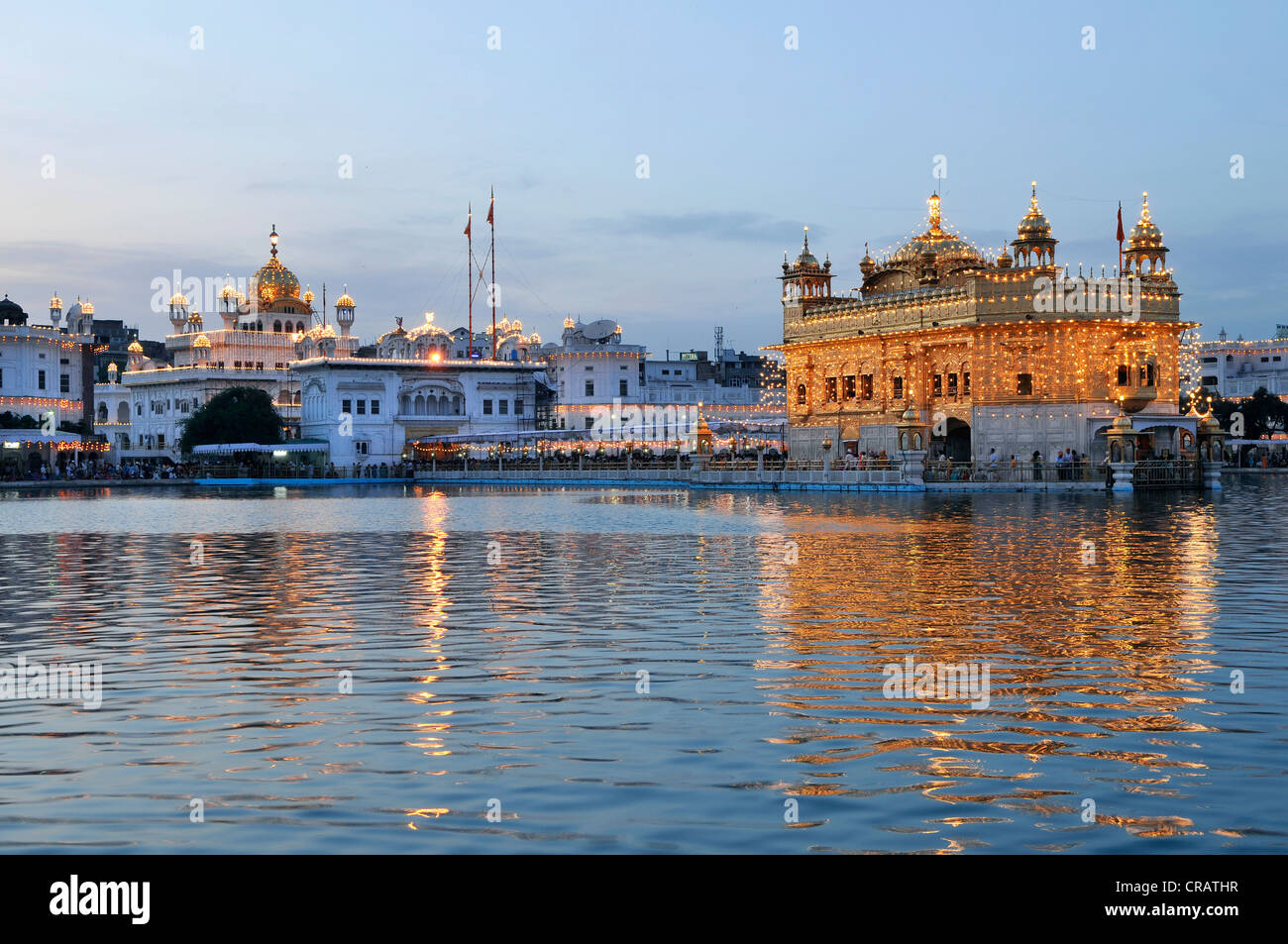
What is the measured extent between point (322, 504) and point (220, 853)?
44.4 metres

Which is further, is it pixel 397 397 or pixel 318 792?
pixel 397 397

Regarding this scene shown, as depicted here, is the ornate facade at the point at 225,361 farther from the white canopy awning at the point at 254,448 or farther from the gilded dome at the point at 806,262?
the gilded dome at the point at 806,262


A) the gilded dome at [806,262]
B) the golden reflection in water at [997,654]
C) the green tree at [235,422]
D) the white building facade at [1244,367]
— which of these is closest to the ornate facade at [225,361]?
the green tree at [235,422]

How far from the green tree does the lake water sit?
71.1 m

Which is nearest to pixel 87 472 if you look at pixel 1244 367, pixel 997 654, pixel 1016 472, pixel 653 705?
pixel 1016 472

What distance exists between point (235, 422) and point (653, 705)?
8623 cm

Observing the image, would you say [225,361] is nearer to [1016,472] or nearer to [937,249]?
[937,249]

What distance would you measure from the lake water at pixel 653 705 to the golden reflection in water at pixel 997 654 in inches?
1.8

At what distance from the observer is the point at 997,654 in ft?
41.7

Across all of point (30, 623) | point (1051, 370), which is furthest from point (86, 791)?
point (1051, 370)

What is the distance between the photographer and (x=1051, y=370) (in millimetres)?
59375
